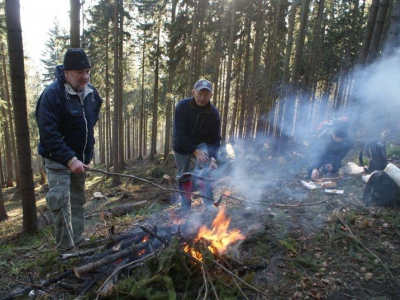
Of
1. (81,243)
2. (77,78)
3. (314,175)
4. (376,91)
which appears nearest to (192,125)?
(77,78)

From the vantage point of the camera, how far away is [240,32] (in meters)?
17.7

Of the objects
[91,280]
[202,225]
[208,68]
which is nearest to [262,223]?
[202,225]

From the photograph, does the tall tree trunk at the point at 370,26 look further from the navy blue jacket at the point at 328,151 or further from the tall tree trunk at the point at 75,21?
the tall tree trunk at the point at 75,21

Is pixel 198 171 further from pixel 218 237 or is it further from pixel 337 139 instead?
pixel 337 139

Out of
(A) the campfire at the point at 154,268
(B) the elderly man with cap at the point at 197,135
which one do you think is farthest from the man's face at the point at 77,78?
(A) the campfire at the point at 154,268

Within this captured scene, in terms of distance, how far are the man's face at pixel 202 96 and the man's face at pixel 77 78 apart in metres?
1.76

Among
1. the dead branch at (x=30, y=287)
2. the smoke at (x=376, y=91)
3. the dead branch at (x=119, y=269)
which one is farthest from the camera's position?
the smoke at (x=376, y=91)

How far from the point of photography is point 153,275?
269cm

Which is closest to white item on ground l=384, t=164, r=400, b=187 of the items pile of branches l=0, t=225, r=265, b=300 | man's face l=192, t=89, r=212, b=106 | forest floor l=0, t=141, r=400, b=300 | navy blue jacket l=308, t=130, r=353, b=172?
forest floor l=0, t=141, r=400, b=300

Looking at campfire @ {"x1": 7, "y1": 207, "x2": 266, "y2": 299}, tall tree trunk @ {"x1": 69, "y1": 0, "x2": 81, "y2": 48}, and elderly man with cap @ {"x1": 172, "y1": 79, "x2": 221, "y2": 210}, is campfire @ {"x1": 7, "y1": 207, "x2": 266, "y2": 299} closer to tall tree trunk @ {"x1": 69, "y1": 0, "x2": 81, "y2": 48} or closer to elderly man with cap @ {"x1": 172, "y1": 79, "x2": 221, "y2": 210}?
elderly man with cap @ {"x1": 172, "y1": 79, "x2": 221, "y2": 210}

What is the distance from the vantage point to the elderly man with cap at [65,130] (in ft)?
10.2

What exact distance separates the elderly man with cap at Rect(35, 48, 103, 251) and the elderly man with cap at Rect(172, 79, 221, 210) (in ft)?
5.17

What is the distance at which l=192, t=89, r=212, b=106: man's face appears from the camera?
14.3ft

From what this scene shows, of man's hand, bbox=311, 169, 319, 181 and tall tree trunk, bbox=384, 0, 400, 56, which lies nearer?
man's hand, bbox=311, 169, 319, 181
